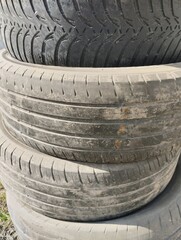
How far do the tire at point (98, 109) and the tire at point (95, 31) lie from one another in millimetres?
61

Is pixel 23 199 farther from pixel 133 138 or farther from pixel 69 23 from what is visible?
pixel 69 23

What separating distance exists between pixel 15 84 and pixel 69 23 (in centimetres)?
28

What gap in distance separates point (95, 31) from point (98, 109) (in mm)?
246

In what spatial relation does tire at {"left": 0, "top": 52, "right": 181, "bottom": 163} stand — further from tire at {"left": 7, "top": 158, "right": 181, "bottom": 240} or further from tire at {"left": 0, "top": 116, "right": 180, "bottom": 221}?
tire at {"left": 7, "top": 158, "right": 181, "bottom": 240}

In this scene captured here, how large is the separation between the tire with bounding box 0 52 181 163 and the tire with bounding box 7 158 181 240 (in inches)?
12.0

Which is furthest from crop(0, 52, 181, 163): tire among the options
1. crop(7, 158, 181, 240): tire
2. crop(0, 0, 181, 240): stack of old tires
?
crop(7, 158, 181, 240): tire

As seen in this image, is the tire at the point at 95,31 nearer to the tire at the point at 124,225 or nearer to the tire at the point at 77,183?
the tire at the point at 77,183

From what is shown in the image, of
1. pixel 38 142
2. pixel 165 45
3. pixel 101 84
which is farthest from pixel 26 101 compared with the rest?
pixel 165 45

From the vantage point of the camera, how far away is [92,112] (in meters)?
0.84

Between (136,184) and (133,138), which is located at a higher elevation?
(133,138)

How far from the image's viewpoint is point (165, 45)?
912mm

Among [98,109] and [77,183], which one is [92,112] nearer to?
[98,109]

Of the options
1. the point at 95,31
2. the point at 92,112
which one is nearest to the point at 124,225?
the point at 92,112

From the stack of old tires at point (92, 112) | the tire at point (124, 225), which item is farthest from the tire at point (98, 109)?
the tire at point (124, 225)
